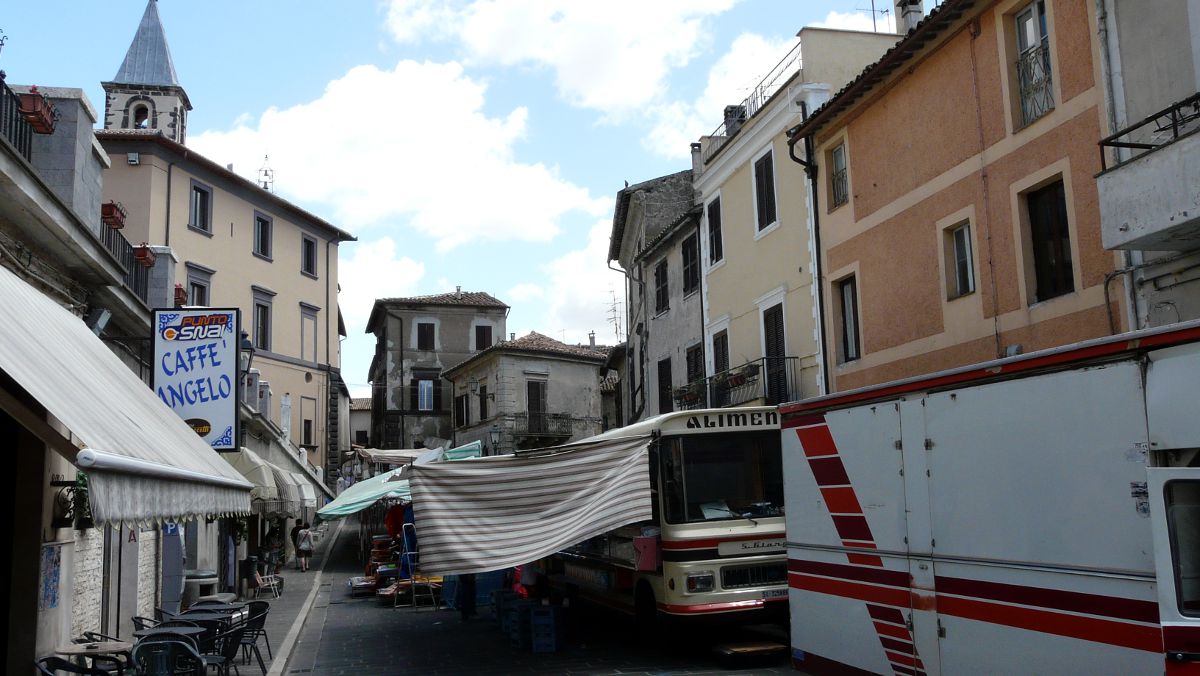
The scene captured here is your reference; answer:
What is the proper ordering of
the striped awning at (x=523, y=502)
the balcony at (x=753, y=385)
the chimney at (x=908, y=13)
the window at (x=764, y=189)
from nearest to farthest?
the striped awning at (x=523, y=502), the balcony at (x=753, y=385), the chimney at (x=908, y=13), the window at (x=764, y=189)

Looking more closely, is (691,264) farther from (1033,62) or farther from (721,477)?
(721,477)

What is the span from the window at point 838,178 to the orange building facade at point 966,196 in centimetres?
3

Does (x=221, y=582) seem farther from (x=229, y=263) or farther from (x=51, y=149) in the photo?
(x=229, y=263)

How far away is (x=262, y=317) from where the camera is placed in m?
37.8

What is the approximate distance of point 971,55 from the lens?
14.2 m

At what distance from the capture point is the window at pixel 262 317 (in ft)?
122

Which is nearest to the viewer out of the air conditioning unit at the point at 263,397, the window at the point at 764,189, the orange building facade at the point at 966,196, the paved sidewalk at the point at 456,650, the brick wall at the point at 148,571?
the paved sidewalk at the point at 456,650

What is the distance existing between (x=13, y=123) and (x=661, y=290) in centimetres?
2045

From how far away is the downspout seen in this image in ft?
60.3

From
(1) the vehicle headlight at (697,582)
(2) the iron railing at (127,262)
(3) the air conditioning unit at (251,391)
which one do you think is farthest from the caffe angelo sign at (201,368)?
(3) the air conditioning unit at (251,391)

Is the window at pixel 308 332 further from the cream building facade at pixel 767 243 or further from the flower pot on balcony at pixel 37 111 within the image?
the flower pot on balcony at pixel 37 111

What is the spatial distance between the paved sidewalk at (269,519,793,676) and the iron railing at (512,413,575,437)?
1130 inches

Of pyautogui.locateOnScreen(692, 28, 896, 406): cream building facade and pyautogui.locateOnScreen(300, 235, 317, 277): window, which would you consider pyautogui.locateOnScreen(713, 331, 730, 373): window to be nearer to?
pyautogui.locateOnScreen(692, 28, 896, 406): cream building facade

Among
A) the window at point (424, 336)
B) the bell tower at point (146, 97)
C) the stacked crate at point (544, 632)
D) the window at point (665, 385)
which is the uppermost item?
the bell tower at point (146, 97)
